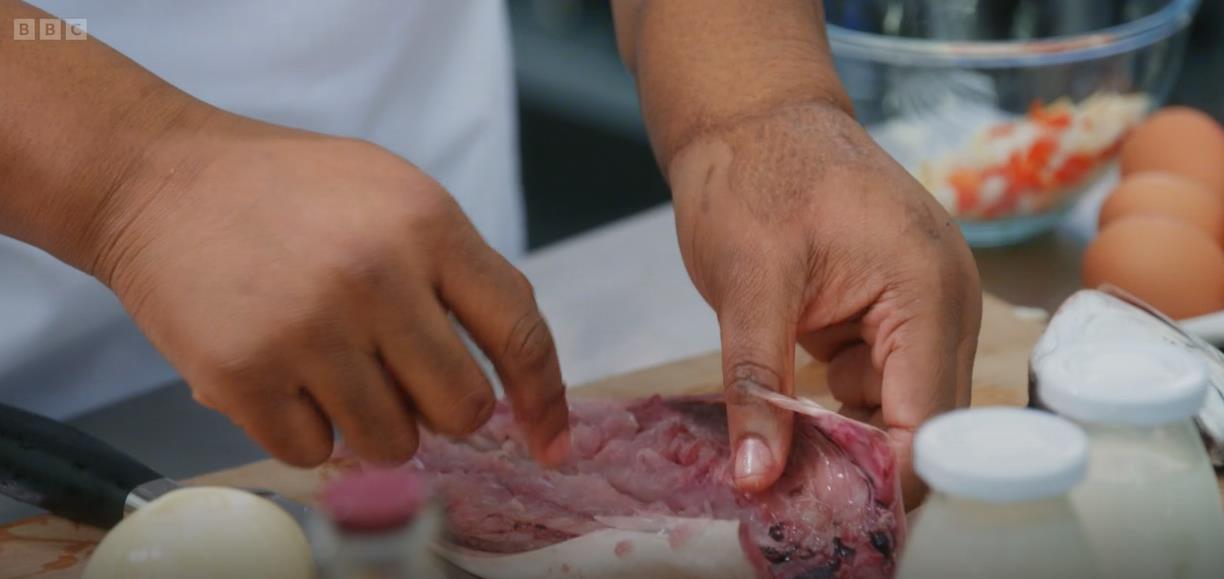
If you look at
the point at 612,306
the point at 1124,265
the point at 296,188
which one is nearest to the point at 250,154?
the point at 296,188

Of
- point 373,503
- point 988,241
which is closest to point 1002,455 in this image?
point 373,503

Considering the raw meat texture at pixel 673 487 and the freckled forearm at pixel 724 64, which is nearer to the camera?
the raw meat texture at pixel 673 487

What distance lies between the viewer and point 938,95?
1.87 meters

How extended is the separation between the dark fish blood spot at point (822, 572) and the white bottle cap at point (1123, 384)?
1.16ft

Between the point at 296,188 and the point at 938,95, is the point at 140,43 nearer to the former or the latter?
the point at 296,188

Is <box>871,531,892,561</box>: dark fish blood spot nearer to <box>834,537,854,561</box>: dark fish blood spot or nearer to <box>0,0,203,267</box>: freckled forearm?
<box>834,537,854,561</box>: dark fish blood spot

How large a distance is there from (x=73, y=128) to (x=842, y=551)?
71 cm

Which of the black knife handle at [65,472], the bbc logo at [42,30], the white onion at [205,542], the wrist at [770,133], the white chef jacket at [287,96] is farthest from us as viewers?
the white chef jacket at [287,96]

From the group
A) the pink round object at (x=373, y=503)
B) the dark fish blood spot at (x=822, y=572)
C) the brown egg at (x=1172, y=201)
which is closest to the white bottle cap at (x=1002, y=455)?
the pink round object at (x=373, y=503)

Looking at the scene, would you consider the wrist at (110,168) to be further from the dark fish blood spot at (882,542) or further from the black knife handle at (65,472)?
the dark fish blood spot at (882,542)

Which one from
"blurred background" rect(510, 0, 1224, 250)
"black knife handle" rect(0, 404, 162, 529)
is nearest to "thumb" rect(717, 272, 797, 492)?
"black knife handle" rect(0, 404, 162, 529)

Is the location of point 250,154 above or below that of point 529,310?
above

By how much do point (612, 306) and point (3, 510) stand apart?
2.70ft

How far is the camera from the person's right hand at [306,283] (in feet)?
3.15
